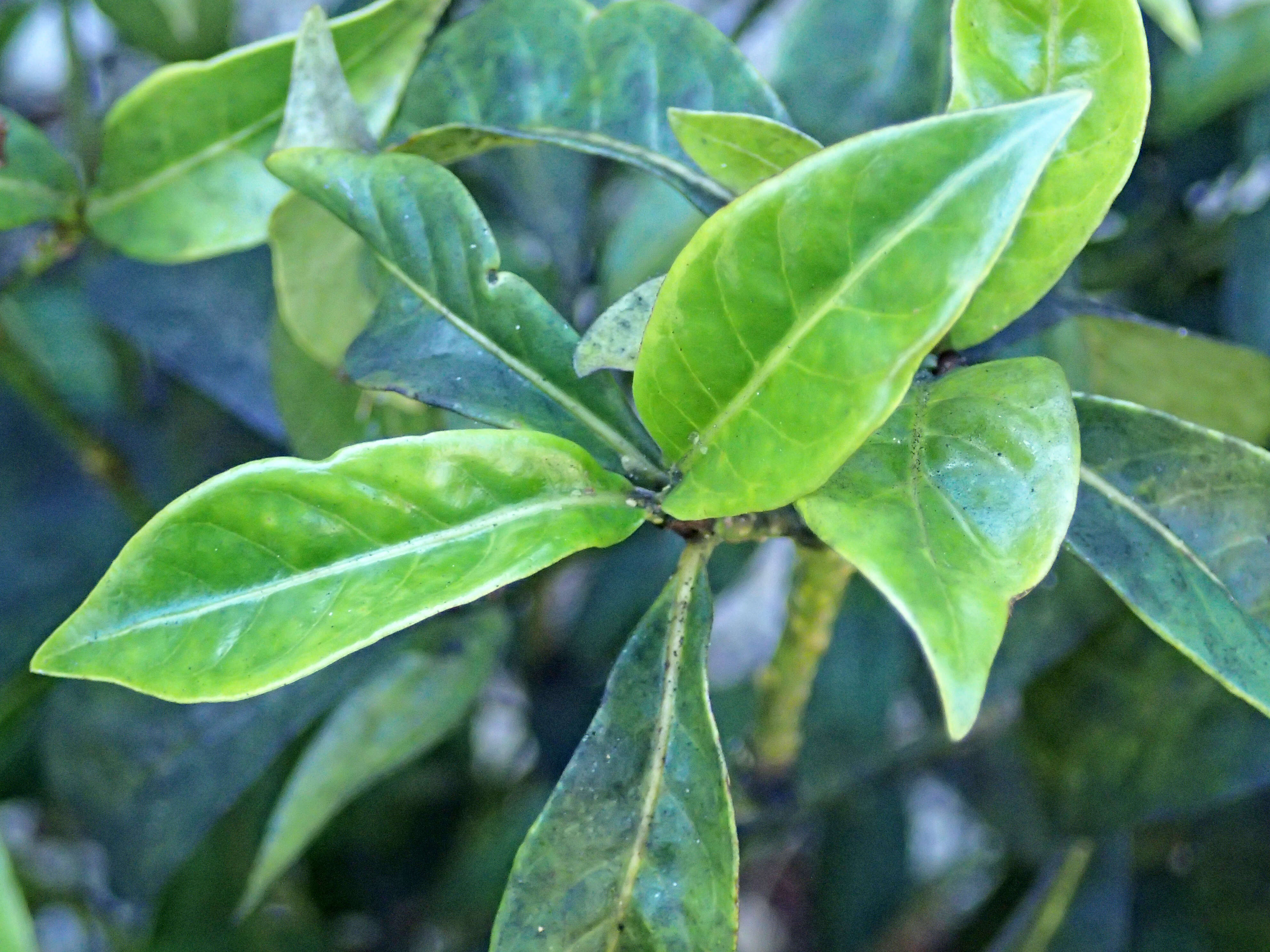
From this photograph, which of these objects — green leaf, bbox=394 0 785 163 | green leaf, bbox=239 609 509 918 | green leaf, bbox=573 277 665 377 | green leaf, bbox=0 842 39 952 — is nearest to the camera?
green leaf, bbox=0 842 39 952

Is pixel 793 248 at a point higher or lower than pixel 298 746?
higher

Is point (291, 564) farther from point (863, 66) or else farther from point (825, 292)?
point (863, 66)

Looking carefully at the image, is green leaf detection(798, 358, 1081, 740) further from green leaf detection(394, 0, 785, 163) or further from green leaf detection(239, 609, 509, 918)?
green leaf detection(239, 609, 509, 918)

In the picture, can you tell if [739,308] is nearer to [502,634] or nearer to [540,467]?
[540,467]

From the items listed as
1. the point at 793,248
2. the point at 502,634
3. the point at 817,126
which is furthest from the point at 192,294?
the point at 793,248

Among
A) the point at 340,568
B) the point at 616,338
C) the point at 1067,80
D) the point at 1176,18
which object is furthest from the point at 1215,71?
the point at 340,568

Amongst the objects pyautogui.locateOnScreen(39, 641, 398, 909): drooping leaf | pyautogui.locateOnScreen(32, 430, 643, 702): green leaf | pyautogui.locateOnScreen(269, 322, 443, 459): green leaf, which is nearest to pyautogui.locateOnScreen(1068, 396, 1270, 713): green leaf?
pyautogui.locateOnScreen(32, 430, 643, 702): green leaf

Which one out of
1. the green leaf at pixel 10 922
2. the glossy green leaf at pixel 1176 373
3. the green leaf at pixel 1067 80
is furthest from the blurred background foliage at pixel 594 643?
the green leaf at pixel 10 922
